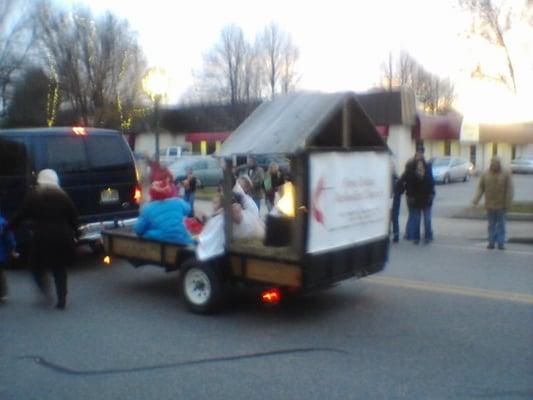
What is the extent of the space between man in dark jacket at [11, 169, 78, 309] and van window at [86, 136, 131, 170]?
2.85m

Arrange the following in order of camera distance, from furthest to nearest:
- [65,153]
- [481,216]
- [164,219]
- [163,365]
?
[481,216]
[65,153]
[164,219]
[163,365]

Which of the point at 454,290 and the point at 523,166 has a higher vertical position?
the point at 523,166

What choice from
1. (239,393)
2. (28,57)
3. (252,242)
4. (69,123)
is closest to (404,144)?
(69,123)

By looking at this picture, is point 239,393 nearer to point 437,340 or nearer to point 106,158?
point 437,340

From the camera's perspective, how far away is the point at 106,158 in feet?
37.1

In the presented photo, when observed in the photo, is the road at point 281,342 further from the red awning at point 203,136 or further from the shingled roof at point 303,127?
the red awning at point 203,136

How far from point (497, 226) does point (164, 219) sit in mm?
6871

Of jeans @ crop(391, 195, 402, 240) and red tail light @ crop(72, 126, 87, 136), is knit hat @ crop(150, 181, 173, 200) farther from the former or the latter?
jeans @ crop(391, 195, 402, 240)

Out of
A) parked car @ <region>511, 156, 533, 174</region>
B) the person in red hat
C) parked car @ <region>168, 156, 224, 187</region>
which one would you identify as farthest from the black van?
parked car @ <region>511, 156, 533, 174</region>

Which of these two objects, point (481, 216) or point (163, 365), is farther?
point (481, 216)

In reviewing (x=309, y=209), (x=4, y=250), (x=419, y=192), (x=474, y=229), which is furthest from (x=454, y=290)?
(x=474, y=229)

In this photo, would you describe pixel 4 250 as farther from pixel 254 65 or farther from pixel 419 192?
pixel 254 65

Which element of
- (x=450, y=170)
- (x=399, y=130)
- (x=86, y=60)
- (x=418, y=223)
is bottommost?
(x=418, y=223)

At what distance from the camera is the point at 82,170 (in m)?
10.9
